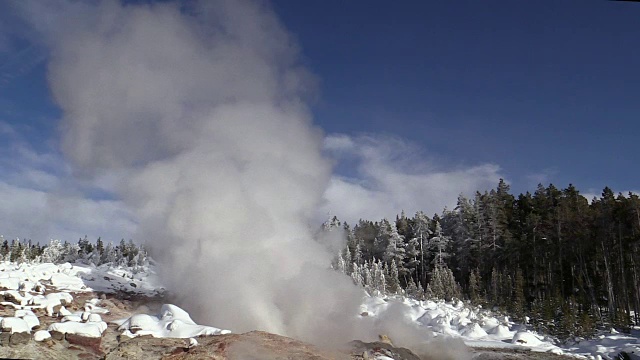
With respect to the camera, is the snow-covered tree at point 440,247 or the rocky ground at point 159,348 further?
the snow-covered tree at point 440,247

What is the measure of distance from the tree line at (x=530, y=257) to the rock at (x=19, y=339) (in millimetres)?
17140

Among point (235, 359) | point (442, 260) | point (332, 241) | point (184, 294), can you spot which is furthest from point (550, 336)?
point (442, 260)

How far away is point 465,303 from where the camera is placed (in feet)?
133

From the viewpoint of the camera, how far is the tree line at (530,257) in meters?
36.6

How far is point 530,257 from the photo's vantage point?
164ft

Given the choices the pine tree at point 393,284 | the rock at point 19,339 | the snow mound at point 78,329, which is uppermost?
the pine tree at point 393,284

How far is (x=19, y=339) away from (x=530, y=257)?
162ft

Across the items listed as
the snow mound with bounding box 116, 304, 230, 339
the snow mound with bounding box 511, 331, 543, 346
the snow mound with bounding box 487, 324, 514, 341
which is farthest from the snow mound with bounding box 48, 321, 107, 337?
the snow mound with bounding box 487, 324, 514, 341

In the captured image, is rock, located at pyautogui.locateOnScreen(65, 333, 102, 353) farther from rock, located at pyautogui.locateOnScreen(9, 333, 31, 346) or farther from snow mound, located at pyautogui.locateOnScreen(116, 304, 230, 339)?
A: snow mound, located at pyautogui.locateOnScreen(116, 304, 230, 339)

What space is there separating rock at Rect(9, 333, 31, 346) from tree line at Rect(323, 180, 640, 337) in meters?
17.1

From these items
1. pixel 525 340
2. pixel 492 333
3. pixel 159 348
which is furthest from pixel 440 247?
pixel 159 348

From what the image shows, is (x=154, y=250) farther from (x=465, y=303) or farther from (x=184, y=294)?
(x=465, y=303)

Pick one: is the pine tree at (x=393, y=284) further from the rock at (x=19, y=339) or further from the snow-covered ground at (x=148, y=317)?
the rock at (x=19, y=339)

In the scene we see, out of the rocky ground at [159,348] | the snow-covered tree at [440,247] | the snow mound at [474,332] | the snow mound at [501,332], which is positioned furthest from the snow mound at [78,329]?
the snow-covered tree at [440,247]
